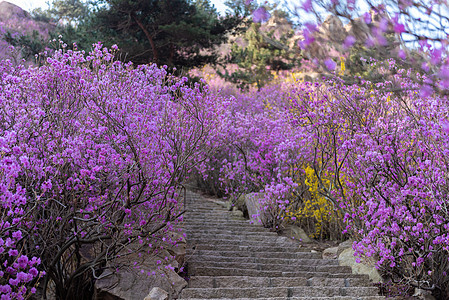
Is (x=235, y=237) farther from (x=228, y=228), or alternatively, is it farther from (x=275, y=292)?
(x=275, y=292)

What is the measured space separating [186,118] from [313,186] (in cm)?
344

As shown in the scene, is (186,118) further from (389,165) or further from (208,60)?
(208,60)

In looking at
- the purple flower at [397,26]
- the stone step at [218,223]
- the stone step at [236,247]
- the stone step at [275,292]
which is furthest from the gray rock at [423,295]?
the purple flower at [397,26]

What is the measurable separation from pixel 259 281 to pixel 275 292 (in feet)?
1.32

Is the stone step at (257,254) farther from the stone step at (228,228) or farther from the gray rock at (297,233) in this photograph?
the gray rock at (297,233)

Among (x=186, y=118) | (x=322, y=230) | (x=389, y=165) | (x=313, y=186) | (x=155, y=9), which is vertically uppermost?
(x=155, y=9)

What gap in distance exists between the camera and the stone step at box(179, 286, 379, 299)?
4.59 m

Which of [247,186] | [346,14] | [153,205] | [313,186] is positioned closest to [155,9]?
[247,186]

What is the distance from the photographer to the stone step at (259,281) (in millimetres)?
5051

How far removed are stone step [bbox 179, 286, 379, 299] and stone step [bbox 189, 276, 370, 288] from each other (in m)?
0.32

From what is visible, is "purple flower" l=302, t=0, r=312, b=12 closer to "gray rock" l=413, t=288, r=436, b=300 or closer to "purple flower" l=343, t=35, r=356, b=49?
"purple flower" l=343, t=35, r=356, b=49

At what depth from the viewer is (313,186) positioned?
8352mm

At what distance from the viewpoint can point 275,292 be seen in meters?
4.74

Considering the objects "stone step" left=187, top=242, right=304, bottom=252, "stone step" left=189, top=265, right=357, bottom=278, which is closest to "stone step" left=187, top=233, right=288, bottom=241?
"stone step" left=187, top=242, right=304, bottom=252
